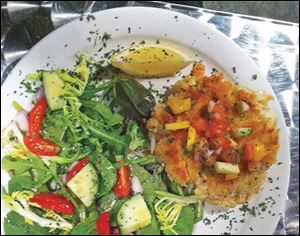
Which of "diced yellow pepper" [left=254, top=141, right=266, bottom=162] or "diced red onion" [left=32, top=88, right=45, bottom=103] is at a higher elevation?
"diced red onion" [left=32, top=88, right=45, bottom=103]

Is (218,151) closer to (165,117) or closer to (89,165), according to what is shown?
(165,117)

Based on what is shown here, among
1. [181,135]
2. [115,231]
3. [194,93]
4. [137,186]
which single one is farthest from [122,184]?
[194,93]

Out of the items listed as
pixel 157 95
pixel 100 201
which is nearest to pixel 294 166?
pixel 157 95

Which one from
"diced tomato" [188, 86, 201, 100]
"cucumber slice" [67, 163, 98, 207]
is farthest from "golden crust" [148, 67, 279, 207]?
"cucumber slice" [67, 163, 98, 207]

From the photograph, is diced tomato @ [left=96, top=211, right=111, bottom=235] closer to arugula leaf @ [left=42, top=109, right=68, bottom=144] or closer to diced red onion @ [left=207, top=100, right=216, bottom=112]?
arugula leaf @ [left=42, top=109, right=68, bottom=144]

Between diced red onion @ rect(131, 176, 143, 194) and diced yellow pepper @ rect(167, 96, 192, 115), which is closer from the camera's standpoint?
diced yellow pepper @ rect(167, 96, 192, 115)

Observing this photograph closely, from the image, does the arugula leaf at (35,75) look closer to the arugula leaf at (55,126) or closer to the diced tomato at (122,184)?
the arugula leaf at (55,126)

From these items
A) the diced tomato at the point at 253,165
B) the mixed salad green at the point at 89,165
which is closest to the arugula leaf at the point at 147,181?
the mixed salad green at the point at 89,165
